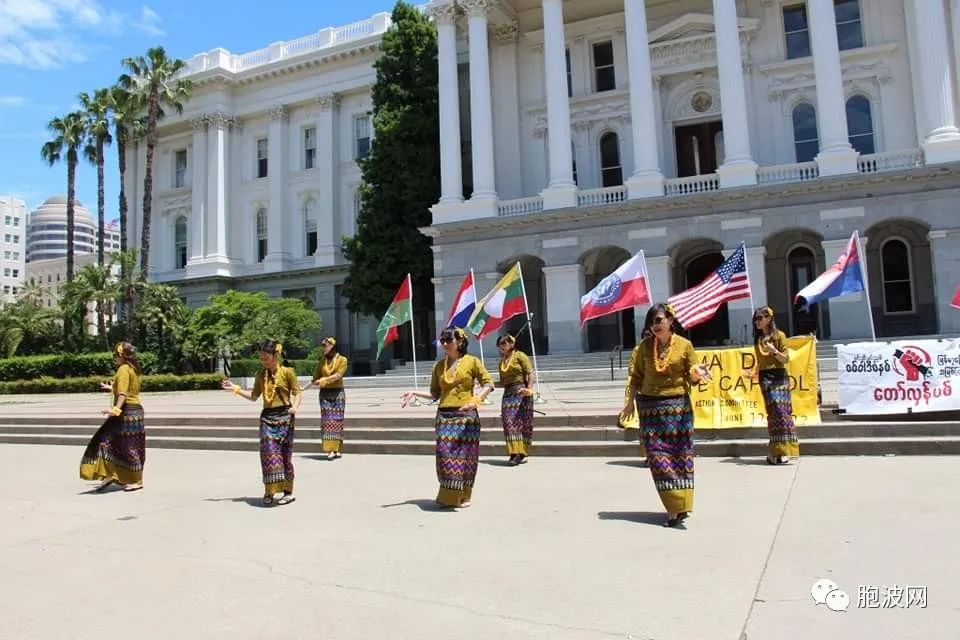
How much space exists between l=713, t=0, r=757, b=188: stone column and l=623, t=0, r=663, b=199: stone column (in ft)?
8.22

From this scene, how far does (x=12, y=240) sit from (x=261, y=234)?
120 m

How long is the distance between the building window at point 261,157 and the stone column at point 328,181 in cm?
451

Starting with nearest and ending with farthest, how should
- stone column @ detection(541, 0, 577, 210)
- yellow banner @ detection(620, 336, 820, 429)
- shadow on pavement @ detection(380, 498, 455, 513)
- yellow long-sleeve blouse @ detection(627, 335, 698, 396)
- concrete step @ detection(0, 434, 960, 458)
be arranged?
yellow long-sleeve blouse @ detection(627, 335, 698, 396), shadow on pavement @ detection(380, 498, 455, 513), concrete step @ detection(0, 434, 960, 458), yellow banner @ detection(620, 336, 820, 429), stone column @ detection(541, 0, 577, 210)

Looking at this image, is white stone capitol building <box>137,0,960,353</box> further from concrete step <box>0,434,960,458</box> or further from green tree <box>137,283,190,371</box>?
concrete step <box>0,434,960,458</box>

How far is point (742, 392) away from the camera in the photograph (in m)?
11.2

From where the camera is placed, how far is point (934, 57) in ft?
84.1

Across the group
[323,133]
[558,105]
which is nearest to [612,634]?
[558,105]

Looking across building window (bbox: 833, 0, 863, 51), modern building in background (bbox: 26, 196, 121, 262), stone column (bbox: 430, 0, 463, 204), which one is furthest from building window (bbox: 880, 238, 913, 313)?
modern building in background (bbox: 26, 196, 121, 262)

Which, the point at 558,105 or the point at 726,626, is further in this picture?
the point at 558,105

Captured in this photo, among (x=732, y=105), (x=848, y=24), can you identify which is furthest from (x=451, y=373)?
(x=848, y=24)

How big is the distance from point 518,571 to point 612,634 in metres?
1.32

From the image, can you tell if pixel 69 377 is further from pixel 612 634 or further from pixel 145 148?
pixel 612 634

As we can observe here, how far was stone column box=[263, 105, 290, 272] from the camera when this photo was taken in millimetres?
44656

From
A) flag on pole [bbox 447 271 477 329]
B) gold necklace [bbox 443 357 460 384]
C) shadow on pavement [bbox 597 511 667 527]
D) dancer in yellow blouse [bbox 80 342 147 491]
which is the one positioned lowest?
shadow on pavement [bbox 597 511 667 527]
